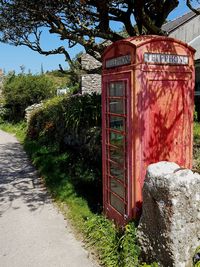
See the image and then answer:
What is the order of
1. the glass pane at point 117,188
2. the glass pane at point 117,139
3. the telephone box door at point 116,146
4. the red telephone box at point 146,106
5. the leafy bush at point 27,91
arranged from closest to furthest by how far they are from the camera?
1. the red telephone box at point 146,106
2. the telephone box door at point 116,146
3. the glass pane at point 117,139
4. the glass pane at point 117,188
5. the leafy bush at point 27,91

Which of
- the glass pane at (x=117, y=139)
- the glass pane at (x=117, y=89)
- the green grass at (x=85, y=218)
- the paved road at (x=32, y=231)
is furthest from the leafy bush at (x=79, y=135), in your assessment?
the glass pane at (x=117, y=89)

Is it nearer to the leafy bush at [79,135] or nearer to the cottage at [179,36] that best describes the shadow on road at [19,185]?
the leafy bush at [79,135]

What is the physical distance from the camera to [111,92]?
5609 mm

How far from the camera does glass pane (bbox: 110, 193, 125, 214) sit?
5541 mm

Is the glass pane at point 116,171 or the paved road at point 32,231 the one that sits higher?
the glass pane at point 116,171

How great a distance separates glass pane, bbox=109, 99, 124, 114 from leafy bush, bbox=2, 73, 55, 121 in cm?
2068

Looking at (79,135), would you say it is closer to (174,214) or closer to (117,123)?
(117,123)

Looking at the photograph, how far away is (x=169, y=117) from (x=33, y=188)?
16.3 ft

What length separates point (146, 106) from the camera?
491 centimetres

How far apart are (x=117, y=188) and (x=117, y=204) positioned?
0.28 m

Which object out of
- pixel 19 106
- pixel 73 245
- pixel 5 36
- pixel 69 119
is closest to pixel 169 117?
pixel 73 245

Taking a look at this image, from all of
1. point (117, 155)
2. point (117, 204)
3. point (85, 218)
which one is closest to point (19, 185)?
point (85, 218)

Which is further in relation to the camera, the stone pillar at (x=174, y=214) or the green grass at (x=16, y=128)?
the green grass at (x=16, y=128)

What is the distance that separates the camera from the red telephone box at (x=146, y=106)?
485 centimetres
